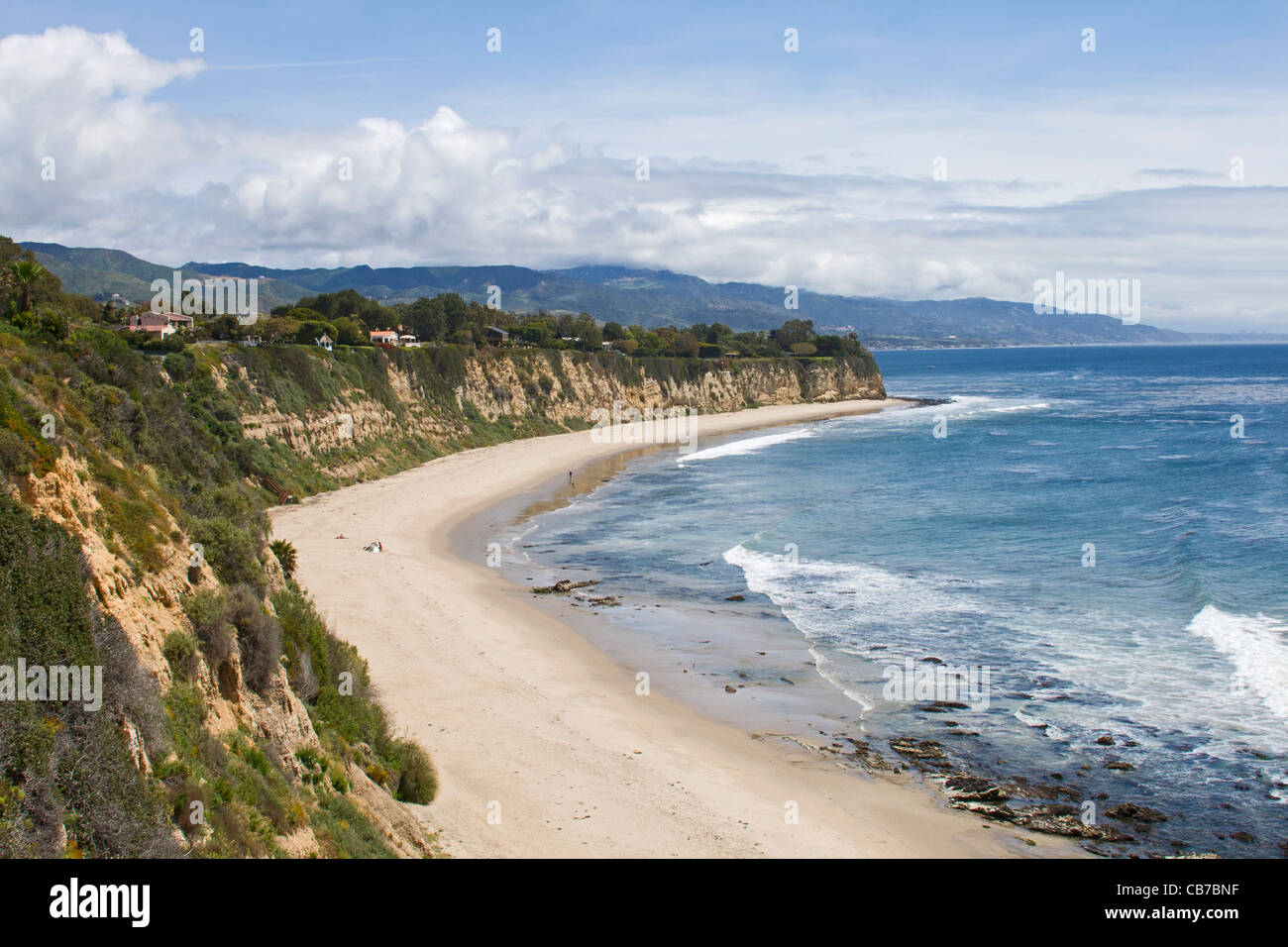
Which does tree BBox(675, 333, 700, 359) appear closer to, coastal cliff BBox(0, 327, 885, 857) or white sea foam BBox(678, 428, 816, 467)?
white sea foam BBox(678, 428, 816, 467)

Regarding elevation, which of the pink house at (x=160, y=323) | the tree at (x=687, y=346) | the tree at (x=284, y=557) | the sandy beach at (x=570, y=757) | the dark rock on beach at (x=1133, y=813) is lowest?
the dark rock on beach at (x=1133, y=813)

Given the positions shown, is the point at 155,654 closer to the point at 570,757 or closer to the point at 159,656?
the point at 159,656

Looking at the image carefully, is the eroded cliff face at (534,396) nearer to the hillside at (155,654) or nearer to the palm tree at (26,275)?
the palm tree at (26,275)

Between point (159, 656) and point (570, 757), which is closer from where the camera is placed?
point (159, 656)

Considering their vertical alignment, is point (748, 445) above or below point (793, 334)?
below

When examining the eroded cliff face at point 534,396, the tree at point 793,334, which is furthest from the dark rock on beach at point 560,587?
the tree at point 793,334

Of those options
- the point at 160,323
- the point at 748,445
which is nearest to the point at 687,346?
the point at 748,445
